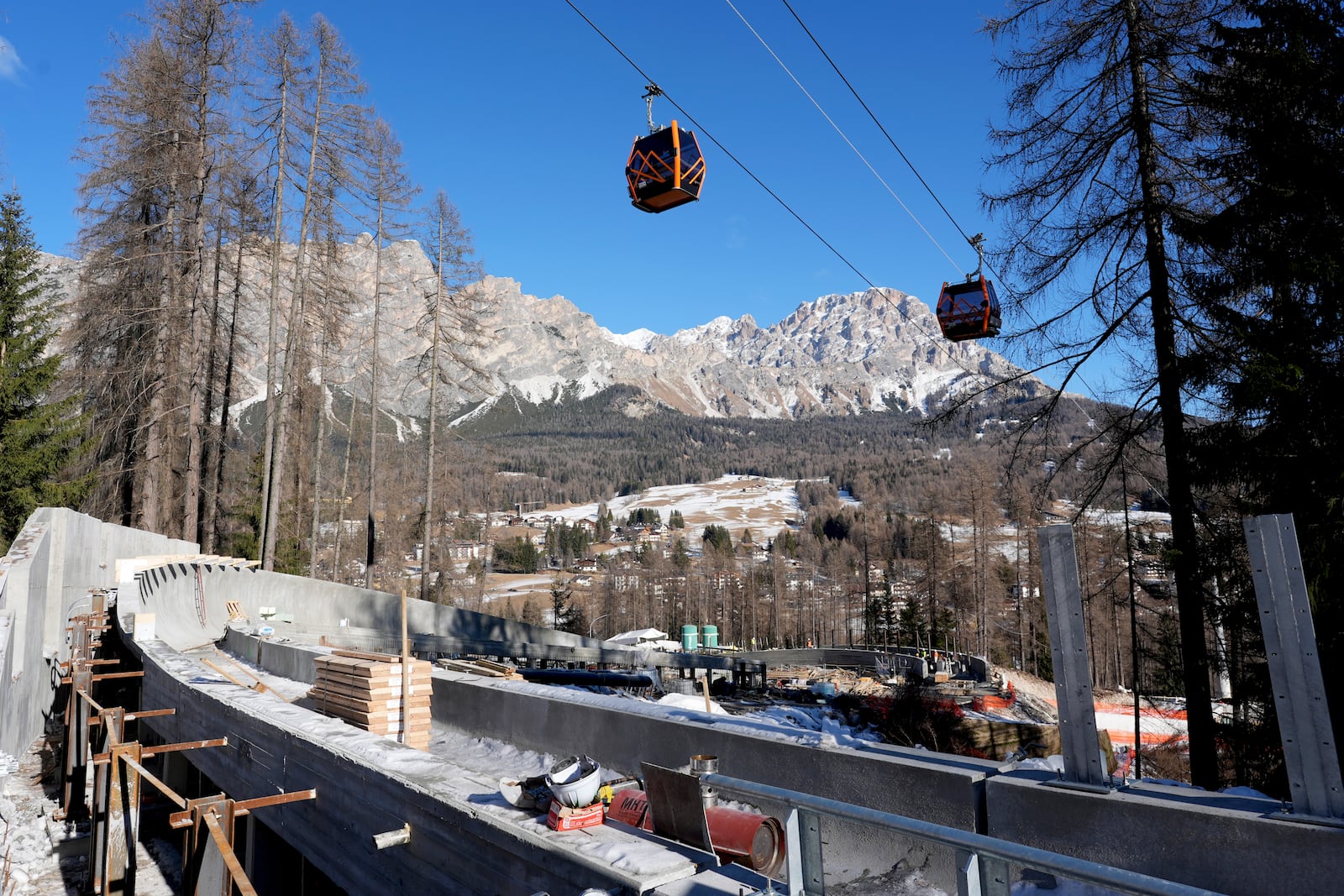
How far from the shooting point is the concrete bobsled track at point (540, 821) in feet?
14.7

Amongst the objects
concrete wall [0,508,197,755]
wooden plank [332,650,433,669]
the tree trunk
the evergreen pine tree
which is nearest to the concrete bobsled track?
concrete wall [0,508,197,755]

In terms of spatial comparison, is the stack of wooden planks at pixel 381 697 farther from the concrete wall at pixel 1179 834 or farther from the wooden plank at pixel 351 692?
the concrete wall at pixel 1179 834

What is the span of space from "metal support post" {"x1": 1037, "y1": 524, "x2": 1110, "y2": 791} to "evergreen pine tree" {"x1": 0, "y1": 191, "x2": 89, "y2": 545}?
95.8 feet

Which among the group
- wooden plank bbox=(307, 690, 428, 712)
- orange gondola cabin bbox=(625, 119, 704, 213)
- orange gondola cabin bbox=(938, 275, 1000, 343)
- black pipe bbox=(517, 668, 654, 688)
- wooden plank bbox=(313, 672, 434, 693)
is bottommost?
black pipe bbox=(517, 668, 654, 688)

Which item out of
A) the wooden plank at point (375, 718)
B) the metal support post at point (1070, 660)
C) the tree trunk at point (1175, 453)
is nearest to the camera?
the metal support post at point (1070, 660)

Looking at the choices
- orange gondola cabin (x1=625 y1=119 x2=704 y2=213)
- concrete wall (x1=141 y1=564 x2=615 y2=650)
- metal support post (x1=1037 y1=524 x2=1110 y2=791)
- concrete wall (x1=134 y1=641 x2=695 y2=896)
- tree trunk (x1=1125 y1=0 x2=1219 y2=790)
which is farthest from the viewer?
concrete wall (x1=141 y1=564 x2=615 y2=650)

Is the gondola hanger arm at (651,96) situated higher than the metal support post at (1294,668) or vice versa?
the gondola hanger arm at (651,96)

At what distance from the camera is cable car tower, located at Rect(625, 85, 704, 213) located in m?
10.3

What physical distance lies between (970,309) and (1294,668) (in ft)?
32.5

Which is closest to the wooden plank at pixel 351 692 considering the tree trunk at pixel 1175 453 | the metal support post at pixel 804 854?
the metal support post at pixel 804 854

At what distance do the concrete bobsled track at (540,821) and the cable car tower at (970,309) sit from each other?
8.19 meters

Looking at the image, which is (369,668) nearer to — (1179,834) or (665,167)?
(665,167)

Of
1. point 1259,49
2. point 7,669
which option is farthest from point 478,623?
point 1259,49

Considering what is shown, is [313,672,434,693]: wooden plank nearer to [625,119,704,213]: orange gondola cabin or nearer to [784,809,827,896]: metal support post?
[625,119,704,213]: orange gondola cabin
